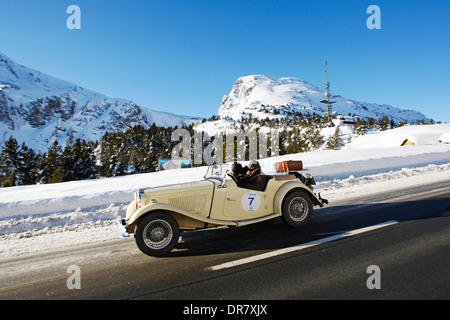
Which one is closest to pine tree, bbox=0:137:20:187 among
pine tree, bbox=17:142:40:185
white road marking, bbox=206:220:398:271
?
pine tree, bbox=17:142:40:185

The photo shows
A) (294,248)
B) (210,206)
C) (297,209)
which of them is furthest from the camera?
(297,209)

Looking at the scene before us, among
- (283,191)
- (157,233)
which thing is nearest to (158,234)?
(157,233)

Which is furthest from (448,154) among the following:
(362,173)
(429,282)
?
(429,282)

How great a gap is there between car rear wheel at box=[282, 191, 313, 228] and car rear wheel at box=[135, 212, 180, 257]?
2.45 meters

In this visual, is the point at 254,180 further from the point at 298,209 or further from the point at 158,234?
the point at 158,234

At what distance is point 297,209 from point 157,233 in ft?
10.3

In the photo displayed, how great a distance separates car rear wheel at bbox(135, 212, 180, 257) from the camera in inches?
177

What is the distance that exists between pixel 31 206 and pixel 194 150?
65.0 meters

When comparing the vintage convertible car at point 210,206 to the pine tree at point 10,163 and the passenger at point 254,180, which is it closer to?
the passenger at point 254,180

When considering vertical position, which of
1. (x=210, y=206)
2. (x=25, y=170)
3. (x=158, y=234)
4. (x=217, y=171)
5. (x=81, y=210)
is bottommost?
(x=81, y=210)

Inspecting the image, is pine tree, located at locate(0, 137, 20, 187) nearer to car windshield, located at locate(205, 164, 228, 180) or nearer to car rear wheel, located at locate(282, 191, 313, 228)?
car windshield, located at locate(205, 164, 228, 180)

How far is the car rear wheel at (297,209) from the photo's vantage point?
18.1 ft

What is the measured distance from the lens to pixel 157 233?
15.2ft
